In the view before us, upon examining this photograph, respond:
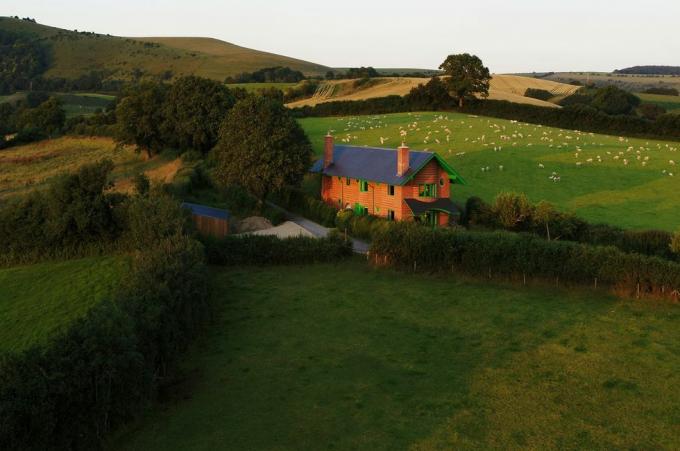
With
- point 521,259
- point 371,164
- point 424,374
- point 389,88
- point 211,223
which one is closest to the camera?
point 424,374

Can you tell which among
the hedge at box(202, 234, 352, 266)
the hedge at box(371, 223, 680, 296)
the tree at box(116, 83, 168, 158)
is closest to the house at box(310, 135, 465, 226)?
the hedge at box(371, 223, 680, 296)

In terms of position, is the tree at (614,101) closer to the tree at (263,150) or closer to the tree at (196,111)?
the tree at (196,111)

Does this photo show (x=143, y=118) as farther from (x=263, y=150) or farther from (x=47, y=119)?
(x=47, y=119)

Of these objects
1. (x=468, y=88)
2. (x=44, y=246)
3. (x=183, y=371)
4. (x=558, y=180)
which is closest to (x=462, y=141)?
(x=558, y=180)

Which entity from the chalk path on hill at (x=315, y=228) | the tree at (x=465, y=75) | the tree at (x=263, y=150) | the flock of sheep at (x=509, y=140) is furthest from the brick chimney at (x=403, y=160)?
the tree at (x=465, y=75)

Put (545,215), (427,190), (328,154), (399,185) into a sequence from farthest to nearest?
(328,154)
(427,190)
(399,185)
(545,215)

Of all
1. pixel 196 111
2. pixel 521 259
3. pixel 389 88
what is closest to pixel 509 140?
pixel 196 111

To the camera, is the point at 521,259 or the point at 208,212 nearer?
the point at 521,259
